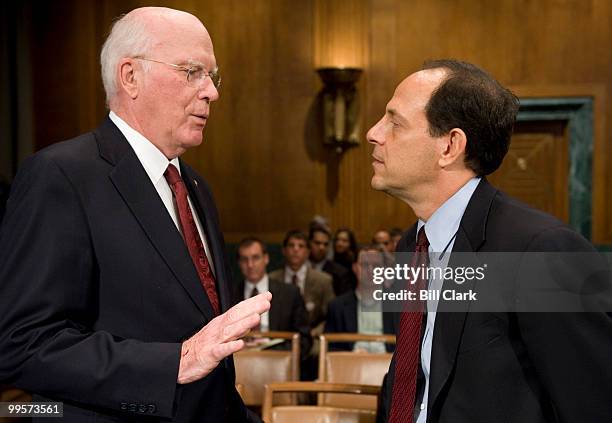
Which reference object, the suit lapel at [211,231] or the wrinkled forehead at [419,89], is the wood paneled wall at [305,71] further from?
the wrinkled forehead at [419,89]

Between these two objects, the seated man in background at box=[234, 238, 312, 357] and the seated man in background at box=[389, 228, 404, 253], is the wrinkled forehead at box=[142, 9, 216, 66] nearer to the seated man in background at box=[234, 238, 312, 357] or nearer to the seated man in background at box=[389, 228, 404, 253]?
the seated man in background at box=[234, 238, 312, 357]

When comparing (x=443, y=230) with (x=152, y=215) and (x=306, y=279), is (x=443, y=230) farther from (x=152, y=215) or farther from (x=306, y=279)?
(x=306, y=279)

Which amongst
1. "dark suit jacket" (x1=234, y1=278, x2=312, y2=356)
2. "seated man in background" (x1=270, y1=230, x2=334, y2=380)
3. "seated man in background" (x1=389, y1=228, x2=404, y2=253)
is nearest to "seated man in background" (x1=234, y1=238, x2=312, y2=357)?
"dark suit jacket" (x1=234, y1=278, x2=312, y2=356)

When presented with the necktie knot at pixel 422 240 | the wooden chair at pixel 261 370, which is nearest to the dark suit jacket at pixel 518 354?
the necktie knot at pixel 422 240

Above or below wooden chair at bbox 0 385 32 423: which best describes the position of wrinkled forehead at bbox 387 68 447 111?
above

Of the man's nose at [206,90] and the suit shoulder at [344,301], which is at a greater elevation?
the man's nose at [206,90]

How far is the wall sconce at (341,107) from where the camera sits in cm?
1024

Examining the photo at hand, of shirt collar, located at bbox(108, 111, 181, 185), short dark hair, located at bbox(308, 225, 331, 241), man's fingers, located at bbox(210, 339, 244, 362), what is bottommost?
short dark hair, located at bbox(308, 225, 331, 241)

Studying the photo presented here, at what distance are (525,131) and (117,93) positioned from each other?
855 centimetres

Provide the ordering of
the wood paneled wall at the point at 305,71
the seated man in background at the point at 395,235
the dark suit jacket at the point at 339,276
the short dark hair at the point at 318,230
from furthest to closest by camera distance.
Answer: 1. the wood paneled wall at the point at 305,71
2. the short dark hair at the point at 318,230
3. the seated man in background at the point at 395,235
4. the dark suit jacket at the point at 339,276

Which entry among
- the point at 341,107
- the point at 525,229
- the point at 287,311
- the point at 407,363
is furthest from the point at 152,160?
the point at 341,107

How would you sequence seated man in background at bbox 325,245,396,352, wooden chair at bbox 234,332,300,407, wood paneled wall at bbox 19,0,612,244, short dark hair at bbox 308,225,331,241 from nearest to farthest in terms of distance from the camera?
wooden chair at bbox 234,332,300,407, seated man in background at bbox 325,245,396,352, short dark hair at bbox 308,225,331,241, wood paneled wall at bbox 19,0,612,244

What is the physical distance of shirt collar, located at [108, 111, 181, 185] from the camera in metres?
2.39

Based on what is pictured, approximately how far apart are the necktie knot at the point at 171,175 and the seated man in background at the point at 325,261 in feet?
19.8
